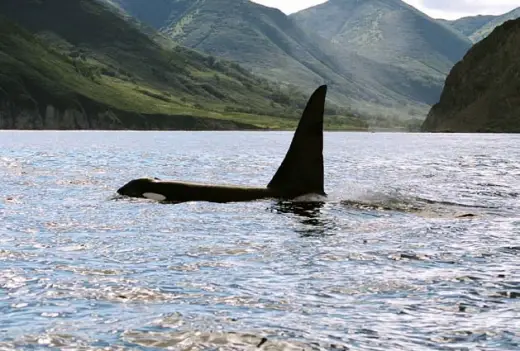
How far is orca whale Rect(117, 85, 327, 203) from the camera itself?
35906 mm

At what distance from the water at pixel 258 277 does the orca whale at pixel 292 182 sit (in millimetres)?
1331

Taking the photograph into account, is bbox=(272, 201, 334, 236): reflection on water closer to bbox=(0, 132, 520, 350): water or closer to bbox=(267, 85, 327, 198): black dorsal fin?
bbox=(0, 132, 520, 350): water

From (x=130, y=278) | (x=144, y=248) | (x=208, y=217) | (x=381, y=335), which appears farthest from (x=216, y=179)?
(x=381, y=335)

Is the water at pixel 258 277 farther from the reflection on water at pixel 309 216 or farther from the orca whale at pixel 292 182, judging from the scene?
the orca whale at pixel 292 182

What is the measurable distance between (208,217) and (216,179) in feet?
90.1

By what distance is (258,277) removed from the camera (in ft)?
62.3

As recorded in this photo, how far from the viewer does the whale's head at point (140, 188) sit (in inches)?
1513

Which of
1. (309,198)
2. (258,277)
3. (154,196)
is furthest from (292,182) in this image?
(258,277)

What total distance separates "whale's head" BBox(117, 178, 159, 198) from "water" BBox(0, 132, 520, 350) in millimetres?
2299

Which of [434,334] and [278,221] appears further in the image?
[278,221]

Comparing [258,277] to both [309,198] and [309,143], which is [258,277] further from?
[309,198]

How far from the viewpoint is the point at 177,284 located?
18.0 m

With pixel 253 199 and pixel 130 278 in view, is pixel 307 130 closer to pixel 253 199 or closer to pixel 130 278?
pixel 253 199

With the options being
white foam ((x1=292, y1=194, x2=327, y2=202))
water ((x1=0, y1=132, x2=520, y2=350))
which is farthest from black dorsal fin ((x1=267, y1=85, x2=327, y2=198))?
water ((x1=0, y1=132, x2=520, y2=350))
